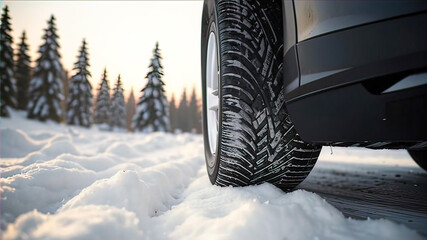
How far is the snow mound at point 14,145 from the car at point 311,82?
277 cm

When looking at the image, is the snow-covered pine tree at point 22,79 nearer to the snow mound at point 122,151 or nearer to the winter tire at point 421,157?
the snow mound at point 122,151

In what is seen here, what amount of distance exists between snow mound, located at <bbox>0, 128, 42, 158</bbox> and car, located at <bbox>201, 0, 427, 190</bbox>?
277 cm

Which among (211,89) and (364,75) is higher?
(211,89)

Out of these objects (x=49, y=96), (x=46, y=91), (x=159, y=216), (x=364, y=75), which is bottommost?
(x=159, y=216)

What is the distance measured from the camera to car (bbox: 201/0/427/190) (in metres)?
0.69

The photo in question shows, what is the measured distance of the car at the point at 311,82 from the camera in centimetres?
69

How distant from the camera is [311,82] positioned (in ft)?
2.83

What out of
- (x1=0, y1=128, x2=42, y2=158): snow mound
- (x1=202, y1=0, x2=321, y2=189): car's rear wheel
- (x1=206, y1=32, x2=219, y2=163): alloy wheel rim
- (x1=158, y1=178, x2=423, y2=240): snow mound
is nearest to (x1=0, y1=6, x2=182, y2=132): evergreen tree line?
(x1=206, y1=32, x2=219, y2=163): alloy wheel rim

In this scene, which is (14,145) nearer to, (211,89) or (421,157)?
(211,89)

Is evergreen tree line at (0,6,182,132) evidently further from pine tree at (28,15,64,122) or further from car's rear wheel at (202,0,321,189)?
car's rear wheel at (202,0,321,189)

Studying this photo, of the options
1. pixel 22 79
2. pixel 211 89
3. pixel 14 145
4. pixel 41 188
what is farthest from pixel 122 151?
pixel 22 79

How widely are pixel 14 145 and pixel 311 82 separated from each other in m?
3.76

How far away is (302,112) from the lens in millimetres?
925

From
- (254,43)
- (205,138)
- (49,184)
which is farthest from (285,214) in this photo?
(49,184)
